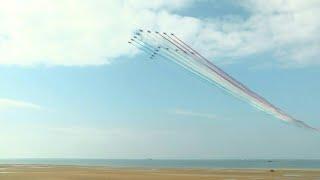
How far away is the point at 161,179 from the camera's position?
202ft

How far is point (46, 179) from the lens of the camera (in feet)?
195

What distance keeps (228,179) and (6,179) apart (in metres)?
26.7

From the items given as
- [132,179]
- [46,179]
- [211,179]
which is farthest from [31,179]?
[211,179]

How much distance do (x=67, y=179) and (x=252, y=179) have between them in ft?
75.6

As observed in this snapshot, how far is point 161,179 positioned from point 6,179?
18420 mm

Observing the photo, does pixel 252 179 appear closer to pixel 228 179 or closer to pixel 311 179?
pixel 228 179

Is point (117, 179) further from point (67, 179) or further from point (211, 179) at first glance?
point (211, 179)

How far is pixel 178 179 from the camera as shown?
2462 inches

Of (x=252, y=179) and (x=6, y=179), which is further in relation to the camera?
(x=252, y=179)

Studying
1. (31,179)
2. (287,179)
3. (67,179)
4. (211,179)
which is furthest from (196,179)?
(31,179)

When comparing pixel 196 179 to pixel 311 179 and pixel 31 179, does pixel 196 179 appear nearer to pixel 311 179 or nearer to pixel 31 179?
pixel 311 179

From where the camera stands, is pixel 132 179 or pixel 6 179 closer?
pixel 6 179

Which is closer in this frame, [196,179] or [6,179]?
[6,179]

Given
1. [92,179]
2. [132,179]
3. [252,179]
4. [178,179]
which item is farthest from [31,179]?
[252,179]
